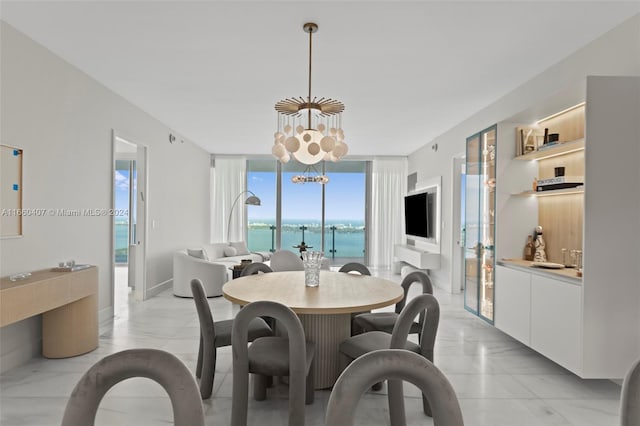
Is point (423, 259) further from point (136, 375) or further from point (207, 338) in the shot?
point (136, 375)

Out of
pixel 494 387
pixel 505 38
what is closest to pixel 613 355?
pixel 494 387

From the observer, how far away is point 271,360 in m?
2.16

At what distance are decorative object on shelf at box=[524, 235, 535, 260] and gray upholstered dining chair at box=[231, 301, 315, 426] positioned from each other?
275cm

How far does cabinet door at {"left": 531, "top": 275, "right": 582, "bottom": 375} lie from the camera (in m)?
2.79

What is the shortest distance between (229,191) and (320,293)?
692 cm

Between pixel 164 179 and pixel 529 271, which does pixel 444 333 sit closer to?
pixel 529 271

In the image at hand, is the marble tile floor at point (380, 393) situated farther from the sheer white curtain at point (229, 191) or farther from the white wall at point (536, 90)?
the sheer white curtain at point (229, 191)

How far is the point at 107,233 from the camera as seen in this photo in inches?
178

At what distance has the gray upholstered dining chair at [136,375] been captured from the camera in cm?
81

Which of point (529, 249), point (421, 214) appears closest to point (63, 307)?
point (529, 249)

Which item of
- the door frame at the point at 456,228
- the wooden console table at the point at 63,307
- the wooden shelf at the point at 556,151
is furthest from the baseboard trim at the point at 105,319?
the door frame at the point at 456,228

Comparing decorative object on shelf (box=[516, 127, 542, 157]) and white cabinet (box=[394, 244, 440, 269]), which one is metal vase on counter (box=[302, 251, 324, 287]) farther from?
white cabinet (box=[394, 244, 440, 269])

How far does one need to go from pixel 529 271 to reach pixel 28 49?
4765mm

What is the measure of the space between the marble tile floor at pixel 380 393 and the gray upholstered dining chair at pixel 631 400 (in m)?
1.61
